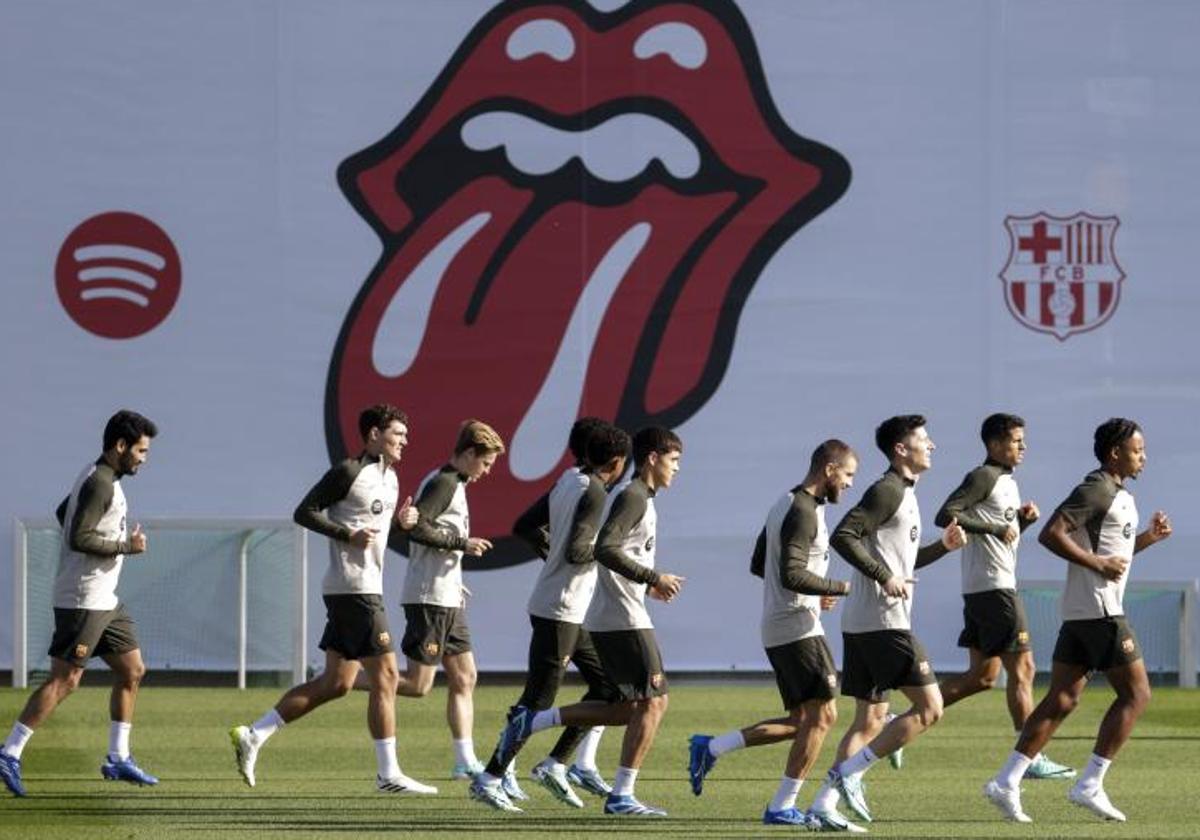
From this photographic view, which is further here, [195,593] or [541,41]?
[541,41]

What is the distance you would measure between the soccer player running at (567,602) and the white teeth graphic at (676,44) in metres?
10.6

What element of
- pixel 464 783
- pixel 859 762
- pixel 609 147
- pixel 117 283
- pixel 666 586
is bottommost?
pixel 464 783

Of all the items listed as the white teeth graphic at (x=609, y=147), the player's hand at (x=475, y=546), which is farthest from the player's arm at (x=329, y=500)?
the white teeth graphic at (x=609, y=147)

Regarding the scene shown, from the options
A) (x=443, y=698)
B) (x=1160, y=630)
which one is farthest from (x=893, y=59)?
(x=443, y=698)

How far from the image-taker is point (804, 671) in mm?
11586

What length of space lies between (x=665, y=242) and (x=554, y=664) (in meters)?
10.7

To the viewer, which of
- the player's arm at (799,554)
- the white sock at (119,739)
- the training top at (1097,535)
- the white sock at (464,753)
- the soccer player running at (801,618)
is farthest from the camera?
the white sock at (464,753)

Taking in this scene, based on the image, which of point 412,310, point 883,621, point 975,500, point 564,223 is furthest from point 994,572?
point 412,310

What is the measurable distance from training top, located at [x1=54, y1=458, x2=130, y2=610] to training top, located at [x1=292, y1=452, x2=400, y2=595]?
0.98 meters

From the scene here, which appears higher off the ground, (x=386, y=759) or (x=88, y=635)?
(x=88, y=635)

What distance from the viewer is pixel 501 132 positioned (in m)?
22.9

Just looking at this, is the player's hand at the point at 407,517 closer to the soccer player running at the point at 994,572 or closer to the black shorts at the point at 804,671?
the black shorts at the point at 804,671

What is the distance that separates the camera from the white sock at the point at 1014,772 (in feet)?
38.9

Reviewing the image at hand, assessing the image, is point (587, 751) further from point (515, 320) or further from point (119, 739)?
point (515, 320)
